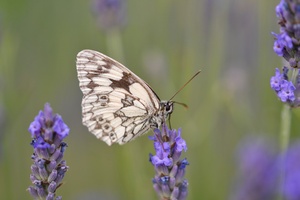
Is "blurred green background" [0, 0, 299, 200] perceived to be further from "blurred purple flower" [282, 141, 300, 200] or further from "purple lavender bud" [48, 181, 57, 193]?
"purple lavender bud" [48, 181, 57, 193]

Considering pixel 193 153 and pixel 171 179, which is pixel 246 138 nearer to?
pixel 193 153

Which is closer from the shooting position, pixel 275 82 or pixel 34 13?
pixel 275 82

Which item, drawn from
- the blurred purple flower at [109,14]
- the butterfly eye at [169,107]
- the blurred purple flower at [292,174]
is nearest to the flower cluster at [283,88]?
the butterfly eye at [169,107]

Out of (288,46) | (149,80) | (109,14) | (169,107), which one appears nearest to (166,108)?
(169,107)

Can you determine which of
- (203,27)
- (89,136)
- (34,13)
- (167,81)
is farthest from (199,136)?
(34,13)

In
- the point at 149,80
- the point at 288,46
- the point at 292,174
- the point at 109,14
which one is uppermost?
the point at 109,14

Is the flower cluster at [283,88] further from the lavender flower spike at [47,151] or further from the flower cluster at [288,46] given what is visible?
the lavender flower spike at [47,151]

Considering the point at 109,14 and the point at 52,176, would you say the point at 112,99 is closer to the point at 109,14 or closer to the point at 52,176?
the point at 52,176

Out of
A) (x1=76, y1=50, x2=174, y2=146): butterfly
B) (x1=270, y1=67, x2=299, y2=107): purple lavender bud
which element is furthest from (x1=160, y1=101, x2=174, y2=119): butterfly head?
(x1=270, y1=67, x2=299, y2=107): purple lavender bud
